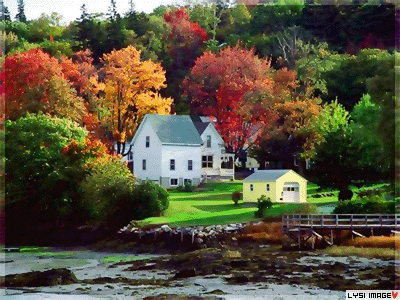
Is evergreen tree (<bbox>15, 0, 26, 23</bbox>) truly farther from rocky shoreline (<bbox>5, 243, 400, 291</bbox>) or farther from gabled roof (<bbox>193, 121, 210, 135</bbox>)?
rocky shoreline (<bbox>5, 243, 400, 291</bbox>)

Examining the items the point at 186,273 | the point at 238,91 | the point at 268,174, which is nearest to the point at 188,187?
the point at 268,174

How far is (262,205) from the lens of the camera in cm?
2639

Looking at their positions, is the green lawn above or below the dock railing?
above

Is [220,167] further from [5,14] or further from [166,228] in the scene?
[5,14]

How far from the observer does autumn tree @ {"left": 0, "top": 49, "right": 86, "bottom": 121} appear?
91.0ft

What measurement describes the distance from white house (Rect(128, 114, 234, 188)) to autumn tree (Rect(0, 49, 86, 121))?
2238 mm

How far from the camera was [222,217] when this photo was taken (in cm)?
2656

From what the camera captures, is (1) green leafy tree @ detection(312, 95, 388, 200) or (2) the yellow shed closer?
(2) the yellow shed

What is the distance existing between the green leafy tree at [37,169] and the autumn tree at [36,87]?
1.10 ft

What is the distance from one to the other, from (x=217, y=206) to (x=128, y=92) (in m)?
4.05

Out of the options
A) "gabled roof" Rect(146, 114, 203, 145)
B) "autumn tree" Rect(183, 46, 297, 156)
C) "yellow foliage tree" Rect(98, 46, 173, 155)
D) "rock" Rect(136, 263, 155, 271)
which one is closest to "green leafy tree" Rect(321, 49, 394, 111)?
"autumn tree" Rect(183, 46, 297, 156)

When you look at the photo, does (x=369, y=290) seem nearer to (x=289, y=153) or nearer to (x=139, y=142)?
(x=289, y=153)

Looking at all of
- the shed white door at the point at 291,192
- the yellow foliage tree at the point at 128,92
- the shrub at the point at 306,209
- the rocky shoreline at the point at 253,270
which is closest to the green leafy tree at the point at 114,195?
the yellow foliage tree at the point at 128,92

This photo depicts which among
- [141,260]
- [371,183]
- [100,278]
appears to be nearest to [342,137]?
[371,183]
